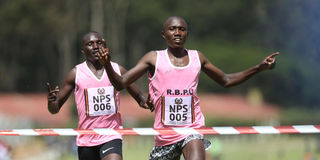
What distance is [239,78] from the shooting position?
822cm

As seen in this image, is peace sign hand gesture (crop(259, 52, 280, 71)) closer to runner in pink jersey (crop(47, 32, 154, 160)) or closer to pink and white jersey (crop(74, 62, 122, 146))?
runner in pink jersey (crop(47, 32, 154, 160))

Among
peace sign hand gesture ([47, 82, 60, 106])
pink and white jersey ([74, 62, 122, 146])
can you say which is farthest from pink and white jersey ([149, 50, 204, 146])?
peace sign hand gesture ([47, 82, 60, 106])

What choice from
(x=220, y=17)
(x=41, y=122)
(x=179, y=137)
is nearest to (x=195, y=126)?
(x=179, y=137)

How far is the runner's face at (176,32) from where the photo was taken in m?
8.02

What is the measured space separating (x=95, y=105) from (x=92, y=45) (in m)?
0.77

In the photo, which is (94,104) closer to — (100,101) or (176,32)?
(100,101)

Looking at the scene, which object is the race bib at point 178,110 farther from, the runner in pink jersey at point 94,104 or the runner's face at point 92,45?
the runner's face at point 92,45

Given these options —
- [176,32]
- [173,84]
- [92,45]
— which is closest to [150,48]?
[92,45]

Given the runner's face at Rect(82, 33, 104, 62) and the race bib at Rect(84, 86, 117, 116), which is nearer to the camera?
the race bib at Rect(84, 86, 117, 116)

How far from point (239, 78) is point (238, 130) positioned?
57 cm

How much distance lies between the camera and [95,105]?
861cm

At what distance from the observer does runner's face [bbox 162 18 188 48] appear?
8.02 m

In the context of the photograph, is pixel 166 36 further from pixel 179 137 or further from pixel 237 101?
pixel 237 101

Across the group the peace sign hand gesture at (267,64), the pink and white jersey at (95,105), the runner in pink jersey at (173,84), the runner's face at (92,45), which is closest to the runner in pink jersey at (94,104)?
the pink and white jersey at (95,105)
